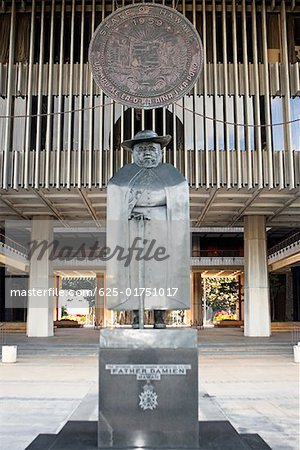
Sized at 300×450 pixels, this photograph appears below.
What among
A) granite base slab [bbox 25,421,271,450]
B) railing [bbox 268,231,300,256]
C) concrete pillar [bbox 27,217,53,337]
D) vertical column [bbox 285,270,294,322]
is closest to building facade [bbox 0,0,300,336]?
concrete pillar [bbox 27,217,53,337]

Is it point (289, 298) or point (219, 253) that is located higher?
point (219, 253)

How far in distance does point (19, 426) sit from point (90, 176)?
9.69 metres

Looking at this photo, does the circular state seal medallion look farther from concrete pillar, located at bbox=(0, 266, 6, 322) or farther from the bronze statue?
concrete pillar, located at bbox=(0, 266, 6, 322)

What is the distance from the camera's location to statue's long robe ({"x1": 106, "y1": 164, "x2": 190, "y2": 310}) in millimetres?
4699

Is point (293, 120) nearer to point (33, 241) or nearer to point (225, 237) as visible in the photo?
point (33, 241)

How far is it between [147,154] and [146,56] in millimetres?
5511

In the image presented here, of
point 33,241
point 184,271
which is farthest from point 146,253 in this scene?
point 33,241

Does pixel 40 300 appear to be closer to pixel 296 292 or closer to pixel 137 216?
pixel 137 216

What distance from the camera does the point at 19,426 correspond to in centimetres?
588

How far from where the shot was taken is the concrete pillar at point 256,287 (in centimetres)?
1897

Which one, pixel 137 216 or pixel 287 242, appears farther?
pixel 287 242

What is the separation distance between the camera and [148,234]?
15.8 feet

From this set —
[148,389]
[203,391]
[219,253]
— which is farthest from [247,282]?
[148,389]

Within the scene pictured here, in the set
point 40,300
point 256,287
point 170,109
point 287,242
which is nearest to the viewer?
point 170,109
